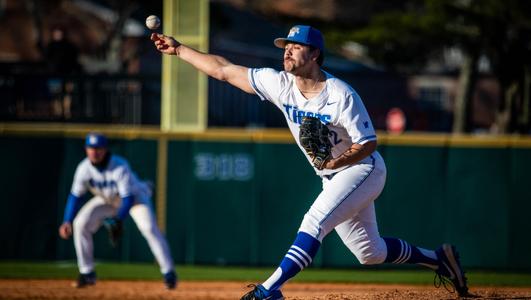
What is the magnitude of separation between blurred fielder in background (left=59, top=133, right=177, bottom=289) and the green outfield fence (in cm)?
259

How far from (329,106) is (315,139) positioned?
0.26 meters

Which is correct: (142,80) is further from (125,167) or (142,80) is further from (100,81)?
(125,167)

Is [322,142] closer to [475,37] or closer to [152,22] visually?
[152,22]

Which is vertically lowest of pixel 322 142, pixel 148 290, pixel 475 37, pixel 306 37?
pixel 148 290

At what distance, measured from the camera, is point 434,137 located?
14117 millimetres

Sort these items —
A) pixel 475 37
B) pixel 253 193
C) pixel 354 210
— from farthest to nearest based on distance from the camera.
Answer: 1. pixel 475 37
2. pixel 253 193
3. pixel 354 210

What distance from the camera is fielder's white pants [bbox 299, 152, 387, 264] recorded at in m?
7.10

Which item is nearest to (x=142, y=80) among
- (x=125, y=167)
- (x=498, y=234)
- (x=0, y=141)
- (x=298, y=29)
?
(x=0, y=141)

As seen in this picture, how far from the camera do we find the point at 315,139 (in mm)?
7074

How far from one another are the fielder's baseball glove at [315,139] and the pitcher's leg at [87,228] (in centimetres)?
520

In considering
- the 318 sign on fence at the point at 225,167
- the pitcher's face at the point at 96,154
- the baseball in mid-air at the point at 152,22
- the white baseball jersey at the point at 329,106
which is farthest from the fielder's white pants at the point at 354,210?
the 318 sign on fence at the point at 225,167

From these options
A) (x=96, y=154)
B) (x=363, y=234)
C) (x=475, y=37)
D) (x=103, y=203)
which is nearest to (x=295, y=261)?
(x=363, y=234)

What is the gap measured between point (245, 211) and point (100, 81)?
3.49m

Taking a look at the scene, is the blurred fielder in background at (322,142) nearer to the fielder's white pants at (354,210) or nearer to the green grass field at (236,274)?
the fielder's white pants at (354,210)
